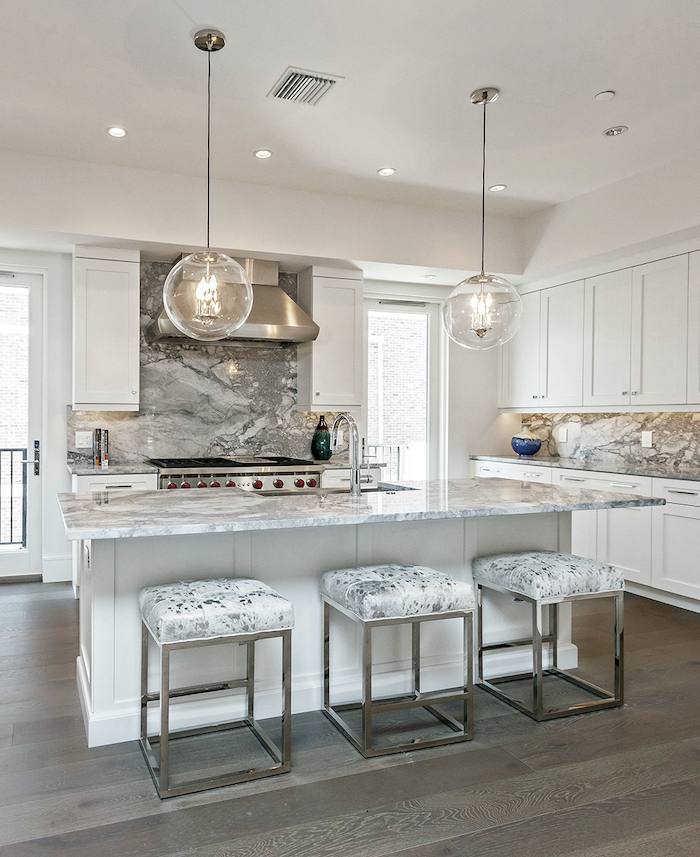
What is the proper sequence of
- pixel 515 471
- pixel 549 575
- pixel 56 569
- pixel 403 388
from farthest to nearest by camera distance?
pixel 403 388 → pixel 515 471 → pixel 56 569 → pixel 549 575

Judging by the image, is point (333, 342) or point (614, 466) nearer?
point (614, 466)

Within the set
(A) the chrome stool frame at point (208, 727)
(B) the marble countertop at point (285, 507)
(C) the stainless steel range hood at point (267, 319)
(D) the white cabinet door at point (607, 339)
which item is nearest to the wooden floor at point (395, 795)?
(A) the chrome stool frame at point (208, 727)

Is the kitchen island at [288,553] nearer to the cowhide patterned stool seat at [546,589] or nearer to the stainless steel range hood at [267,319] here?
the cowhide patterned stool seat at [546,589]

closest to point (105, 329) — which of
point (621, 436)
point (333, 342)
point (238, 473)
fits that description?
point (238, 473)

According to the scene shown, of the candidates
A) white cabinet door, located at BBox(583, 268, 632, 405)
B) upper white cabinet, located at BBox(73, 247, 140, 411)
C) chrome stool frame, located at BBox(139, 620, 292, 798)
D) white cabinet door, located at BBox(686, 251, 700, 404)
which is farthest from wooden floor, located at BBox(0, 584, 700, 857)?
white cabinet door, located at BBox(583, 268, 632, 405)

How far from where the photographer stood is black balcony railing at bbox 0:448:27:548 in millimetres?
4943

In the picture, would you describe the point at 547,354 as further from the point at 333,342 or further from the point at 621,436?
the point at 333,342

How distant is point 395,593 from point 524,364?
395 centimetres

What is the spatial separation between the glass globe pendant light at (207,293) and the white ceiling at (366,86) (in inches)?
13.0

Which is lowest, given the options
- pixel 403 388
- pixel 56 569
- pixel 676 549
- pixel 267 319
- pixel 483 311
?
pixel 56 569

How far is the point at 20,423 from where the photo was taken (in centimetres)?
497


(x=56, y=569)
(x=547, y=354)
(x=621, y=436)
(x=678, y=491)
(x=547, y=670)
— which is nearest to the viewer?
(x=547, y=670)

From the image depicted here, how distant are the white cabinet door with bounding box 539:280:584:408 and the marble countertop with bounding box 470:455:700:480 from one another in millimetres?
475

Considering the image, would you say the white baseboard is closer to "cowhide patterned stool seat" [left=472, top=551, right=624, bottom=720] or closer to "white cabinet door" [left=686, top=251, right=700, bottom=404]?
"cowhide patterned stool seat" [left=472, top=551, right=624, bottom=720]
